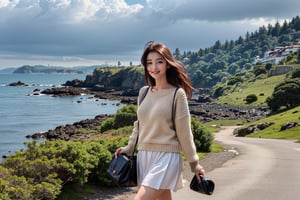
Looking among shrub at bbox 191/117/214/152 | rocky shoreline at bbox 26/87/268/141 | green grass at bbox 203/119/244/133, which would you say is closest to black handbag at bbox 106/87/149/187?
shrub at bbox 191/117/214/152

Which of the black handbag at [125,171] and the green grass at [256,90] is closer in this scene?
the black handbag at [125,171]

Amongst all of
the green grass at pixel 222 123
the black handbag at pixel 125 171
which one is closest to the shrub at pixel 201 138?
the black handbag at pixel 125 171

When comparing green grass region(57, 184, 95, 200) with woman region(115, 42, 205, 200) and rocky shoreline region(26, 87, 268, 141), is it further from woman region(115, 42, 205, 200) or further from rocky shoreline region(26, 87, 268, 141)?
rocky shoreline region(26, 87, 268, 141)

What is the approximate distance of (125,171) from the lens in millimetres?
5422

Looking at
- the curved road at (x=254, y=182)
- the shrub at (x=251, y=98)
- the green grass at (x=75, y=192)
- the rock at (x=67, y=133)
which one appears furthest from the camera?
the shrub at (x=251, y=98)

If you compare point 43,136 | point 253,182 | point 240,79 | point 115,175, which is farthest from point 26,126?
point 240,79

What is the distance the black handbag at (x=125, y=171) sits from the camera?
5.41 m

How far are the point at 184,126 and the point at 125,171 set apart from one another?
0.90 metres

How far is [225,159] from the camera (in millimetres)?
19844

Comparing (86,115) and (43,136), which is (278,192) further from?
(86,115)

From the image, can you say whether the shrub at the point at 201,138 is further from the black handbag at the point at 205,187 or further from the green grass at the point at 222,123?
the green grass at the point at 222,123

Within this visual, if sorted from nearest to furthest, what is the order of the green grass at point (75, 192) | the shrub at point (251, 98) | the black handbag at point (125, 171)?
1. the black handbag at point (125, 171)
2. the green grass at point (75, 192)
3. the shrub at point (251, 98)

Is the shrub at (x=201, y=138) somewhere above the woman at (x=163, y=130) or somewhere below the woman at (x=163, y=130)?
below

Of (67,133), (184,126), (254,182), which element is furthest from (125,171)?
(67,133)
